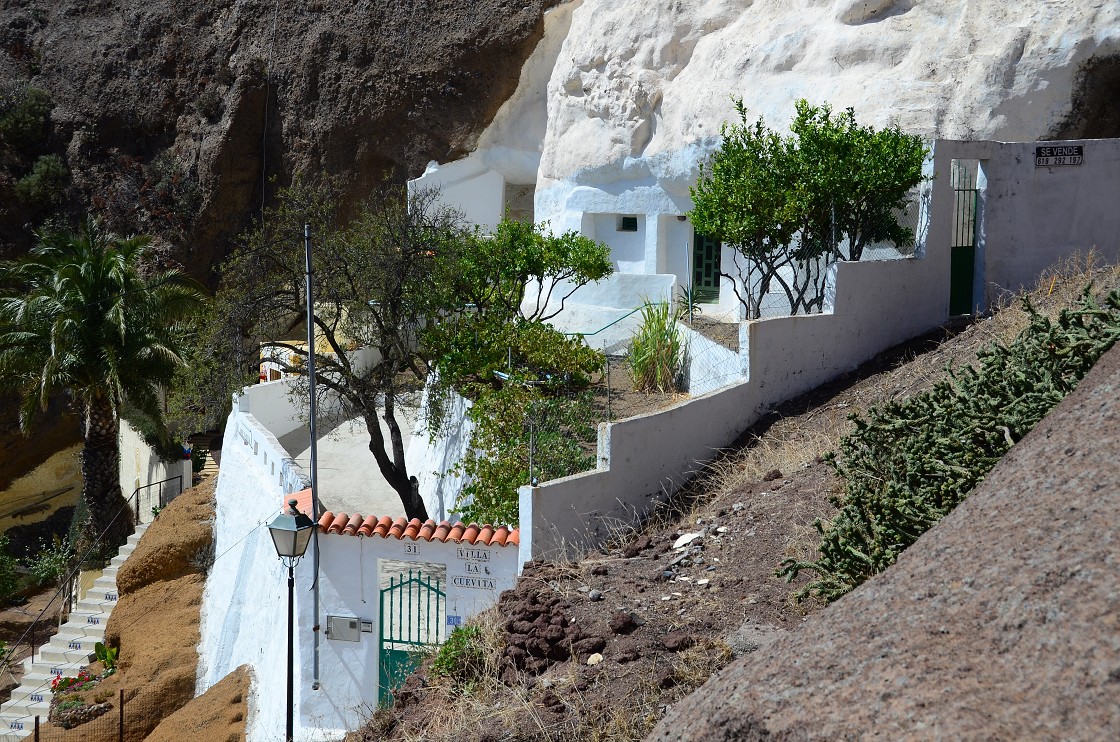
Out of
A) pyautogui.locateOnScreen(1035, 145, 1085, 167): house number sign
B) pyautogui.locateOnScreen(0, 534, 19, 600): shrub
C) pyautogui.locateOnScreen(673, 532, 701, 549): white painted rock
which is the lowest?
pyautogui.locateOnScreen(0, 534, 19, 600): shrub

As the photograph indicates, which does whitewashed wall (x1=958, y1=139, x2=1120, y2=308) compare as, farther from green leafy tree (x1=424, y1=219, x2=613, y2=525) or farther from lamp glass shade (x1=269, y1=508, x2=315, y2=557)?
lamp glass shade (x1=269, y1=508, x2=315, y2=557)

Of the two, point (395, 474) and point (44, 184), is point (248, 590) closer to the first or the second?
point (395, 474)

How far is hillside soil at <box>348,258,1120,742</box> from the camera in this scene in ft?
23.6

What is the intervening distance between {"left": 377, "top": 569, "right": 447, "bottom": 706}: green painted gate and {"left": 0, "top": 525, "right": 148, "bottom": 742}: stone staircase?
8.27m

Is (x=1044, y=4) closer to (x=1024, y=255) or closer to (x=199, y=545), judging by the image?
(x=1024, y=255)

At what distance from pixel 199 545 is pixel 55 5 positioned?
2401cm

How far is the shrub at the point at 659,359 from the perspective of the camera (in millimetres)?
15641

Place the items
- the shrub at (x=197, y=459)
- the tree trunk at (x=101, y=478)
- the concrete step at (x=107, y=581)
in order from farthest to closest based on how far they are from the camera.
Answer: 1. the shrub at (x=197, y=459)
2. the tree trunk at (x=101, y=478)
3. the concrete step at (x=107, y=581)

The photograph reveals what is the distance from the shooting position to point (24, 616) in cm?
2286

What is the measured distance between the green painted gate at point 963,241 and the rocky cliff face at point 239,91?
13674 mm

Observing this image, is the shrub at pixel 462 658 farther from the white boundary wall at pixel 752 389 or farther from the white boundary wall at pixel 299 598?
the white boundary wall at pixel 299 598

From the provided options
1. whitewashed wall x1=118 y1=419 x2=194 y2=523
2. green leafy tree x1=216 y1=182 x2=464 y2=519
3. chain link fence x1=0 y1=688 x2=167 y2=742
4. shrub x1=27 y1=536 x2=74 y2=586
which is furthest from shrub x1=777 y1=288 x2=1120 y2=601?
shrub x1=27 y1=536 x2=74 y2=586

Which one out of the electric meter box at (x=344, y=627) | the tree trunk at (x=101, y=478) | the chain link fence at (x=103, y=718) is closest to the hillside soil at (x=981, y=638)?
the electric meter box at (x=344, y=627)

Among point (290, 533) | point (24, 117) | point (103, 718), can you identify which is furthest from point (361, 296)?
point (24, 117)
